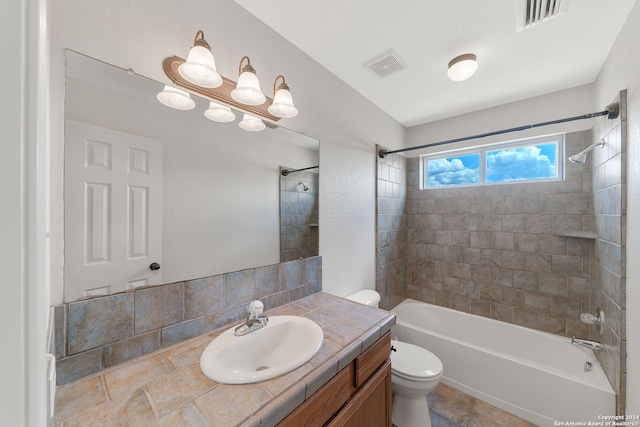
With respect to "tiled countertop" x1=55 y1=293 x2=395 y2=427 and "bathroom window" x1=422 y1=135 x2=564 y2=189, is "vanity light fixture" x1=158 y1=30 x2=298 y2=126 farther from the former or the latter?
"bathroom window" x1=422 y1=135 x2=564 y2=189

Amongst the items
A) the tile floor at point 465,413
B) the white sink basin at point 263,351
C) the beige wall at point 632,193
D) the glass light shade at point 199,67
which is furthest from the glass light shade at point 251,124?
the tile floor at point 465,413

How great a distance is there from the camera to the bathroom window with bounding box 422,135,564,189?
7.21 feet

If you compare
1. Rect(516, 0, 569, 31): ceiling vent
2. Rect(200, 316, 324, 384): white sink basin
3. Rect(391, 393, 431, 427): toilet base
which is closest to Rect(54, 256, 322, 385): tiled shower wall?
Rect(200, 316, 324, 384): white sink basin

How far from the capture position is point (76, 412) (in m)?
0.65

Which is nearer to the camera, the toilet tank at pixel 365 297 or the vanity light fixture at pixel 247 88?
the vanity light fixture at pixel 247 88

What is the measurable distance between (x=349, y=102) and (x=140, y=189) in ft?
5.57

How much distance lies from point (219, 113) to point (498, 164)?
8.91 ft

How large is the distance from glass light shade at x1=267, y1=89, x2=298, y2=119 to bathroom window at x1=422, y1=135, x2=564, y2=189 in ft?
7.15

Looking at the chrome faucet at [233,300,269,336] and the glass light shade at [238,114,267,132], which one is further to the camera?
the glass light shade at [238,114,267,132]

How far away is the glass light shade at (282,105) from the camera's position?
4.09 feet

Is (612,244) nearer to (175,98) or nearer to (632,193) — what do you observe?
(632,193)

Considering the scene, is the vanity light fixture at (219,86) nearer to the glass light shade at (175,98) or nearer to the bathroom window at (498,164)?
the glass light shade at (175,98)

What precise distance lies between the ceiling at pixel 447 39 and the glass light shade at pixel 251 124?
591 millimetres

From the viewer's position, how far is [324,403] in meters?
0.85
